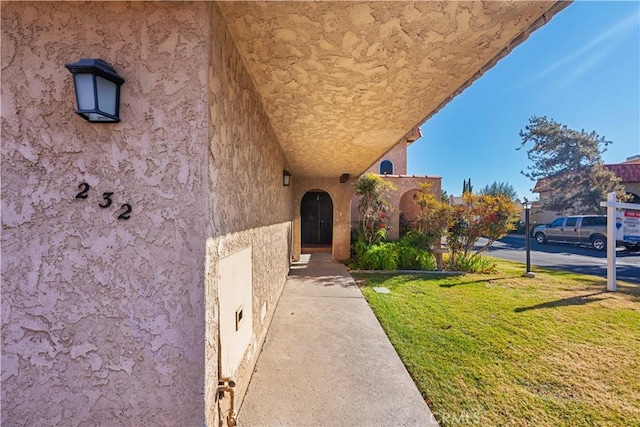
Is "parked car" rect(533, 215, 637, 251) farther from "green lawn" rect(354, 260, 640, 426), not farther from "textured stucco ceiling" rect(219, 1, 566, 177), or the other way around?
"textured stucco ceiling" rect(219, 1, 566, 177)

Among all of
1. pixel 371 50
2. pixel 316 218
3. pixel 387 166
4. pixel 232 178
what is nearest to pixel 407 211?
pixel 387 166

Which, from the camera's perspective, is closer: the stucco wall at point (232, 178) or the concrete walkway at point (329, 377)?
the stucco wall at point (232, 178)

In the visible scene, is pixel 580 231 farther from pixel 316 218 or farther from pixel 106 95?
pixel 106 95

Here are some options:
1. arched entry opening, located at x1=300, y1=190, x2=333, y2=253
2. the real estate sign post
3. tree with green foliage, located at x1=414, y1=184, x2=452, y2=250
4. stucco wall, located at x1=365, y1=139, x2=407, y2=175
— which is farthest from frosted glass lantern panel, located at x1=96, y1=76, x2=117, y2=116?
stucco wall, located at x1=365, y1=139, x2=407, y2=175

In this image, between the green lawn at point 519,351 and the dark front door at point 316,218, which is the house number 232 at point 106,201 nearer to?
the green lawn at point 519,351

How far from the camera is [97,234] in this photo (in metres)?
1.72

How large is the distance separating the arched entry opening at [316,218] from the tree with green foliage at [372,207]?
4.73 metres

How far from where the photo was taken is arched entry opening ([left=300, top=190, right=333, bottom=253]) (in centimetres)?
1552

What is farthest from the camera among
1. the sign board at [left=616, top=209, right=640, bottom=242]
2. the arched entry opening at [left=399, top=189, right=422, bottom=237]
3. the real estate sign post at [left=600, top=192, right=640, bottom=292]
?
the arched entry opening at [left=399, top=189, right=422, bottom=237]

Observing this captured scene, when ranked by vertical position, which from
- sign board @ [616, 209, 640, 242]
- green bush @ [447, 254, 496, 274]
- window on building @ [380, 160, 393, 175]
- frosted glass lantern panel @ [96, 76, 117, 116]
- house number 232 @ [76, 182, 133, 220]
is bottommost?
green bush @ [447, 254, 496, 274]

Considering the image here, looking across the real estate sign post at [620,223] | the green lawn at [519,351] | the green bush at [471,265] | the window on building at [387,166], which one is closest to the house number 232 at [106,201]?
the green lawn at [519,351]

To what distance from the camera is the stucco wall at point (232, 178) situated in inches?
71.1

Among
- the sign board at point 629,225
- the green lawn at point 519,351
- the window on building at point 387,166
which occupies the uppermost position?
the window on building at point 387,166

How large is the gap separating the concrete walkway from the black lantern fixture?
308 cm
